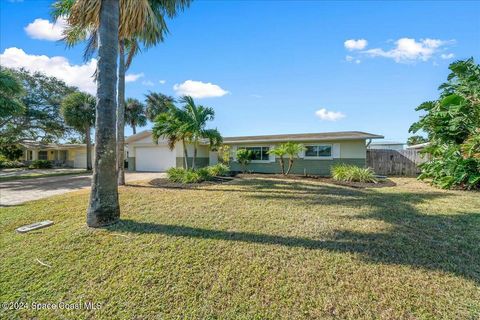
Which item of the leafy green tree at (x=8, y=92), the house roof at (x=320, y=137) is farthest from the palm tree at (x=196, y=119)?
the leafy green tree at (x=8, y=92)

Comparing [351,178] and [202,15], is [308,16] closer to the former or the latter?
A: [202,15]

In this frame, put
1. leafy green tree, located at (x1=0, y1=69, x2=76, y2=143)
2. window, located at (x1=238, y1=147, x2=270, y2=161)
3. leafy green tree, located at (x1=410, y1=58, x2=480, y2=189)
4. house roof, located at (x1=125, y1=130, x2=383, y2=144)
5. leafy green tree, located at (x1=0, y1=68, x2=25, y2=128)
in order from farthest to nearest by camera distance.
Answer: leafy green tree, located at (x1=0, y1=69, x2=76, y2=143), window, located at (x1=238, y1=147, x2=270, y2=161), house roof, located at (x1=125, y1=130, x2=383, y2=144), leafy green tree, located at (x1=0, y1=68, x2=25, y2=128), leafy green tree, located at (x1=410, y1=58, x2=480, y2=189)

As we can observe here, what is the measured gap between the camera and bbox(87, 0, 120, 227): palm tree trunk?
4879mm

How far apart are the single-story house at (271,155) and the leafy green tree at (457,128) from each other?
392cm

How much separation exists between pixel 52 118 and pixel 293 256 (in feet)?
98.2

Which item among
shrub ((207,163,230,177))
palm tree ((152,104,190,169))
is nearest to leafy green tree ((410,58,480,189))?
shrub ((207,163,230,177))

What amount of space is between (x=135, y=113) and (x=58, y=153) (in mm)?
14207

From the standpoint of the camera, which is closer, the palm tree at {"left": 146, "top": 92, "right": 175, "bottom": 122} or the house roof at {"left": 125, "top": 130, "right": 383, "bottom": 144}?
the house roof at {"left": 125, "top": 130, "right": 383, "bottom": 144}

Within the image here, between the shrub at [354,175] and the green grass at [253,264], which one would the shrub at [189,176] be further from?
the shrub at [354,175]

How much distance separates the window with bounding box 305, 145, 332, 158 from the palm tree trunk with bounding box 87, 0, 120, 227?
13.7 meters

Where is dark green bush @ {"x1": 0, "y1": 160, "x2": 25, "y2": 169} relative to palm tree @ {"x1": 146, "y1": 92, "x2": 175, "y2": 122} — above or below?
below

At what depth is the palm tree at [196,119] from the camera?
1188 cm

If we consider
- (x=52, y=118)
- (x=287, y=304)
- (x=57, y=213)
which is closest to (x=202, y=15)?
(x=57, y=213)

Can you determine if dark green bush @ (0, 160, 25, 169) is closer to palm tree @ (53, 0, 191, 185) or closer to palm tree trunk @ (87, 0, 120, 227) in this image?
palm tree @ (53, 0, 191, 185)
